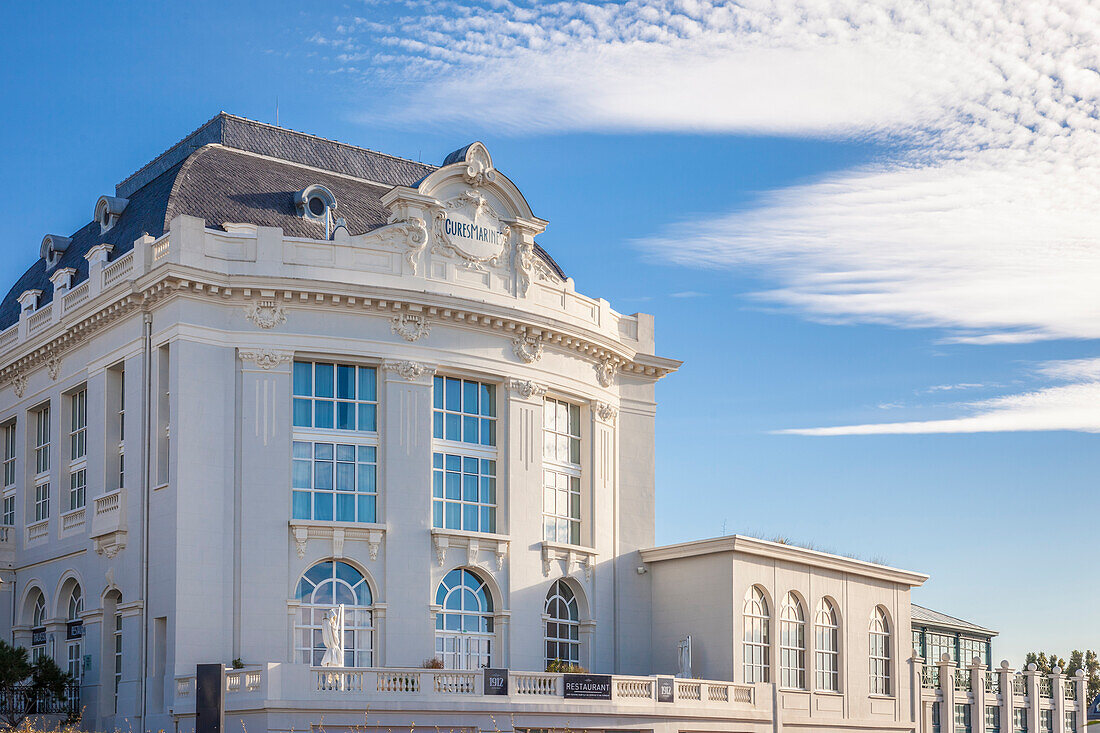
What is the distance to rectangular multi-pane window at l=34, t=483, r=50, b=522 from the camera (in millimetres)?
47812

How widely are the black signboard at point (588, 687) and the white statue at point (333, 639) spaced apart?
6.54 m

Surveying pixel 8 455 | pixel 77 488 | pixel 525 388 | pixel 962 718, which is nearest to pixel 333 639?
pixel 525 388

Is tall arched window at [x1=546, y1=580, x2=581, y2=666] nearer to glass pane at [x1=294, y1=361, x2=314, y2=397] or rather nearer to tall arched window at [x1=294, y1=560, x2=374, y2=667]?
tall arched window at [x1=294, y1=560, x2=374, y2=667]

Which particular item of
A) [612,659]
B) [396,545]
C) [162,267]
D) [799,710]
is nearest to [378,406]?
[396,545]

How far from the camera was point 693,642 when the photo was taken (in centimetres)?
4884

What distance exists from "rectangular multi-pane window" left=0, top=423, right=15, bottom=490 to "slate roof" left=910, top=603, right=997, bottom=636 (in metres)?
50.1

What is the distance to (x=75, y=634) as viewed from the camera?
4503 cm

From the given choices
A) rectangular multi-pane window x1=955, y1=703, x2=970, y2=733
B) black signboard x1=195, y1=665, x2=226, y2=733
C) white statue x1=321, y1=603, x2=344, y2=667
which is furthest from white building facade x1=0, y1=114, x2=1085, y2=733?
rectangular multi-pane window x1=955, y1=703, x2=970, y2=733

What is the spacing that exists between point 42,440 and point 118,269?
8.27m

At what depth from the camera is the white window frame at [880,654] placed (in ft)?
177

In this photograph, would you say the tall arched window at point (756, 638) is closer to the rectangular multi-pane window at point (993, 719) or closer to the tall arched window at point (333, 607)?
the tall arched window at point (333, 607)

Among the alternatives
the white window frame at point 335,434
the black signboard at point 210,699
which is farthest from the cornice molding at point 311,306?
the black signboard at point 210,699

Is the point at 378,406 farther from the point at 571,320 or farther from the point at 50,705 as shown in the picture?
the point at 50,705

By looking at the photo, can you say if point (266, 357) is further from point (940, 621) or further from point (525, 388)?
point (940, 621)
